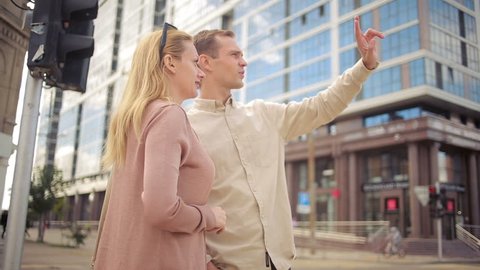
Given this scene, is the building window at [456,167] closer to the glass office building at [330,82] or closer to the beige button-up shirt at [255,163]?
the glass office building at [330,82]

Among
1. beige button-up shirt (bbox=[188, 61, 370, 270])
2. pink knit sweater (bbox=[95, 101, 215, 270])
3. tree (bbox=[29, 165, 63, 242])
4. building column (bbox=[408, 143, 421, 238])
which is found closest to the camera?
pink knit sweater (bbox=[95, 101, 215, 270])

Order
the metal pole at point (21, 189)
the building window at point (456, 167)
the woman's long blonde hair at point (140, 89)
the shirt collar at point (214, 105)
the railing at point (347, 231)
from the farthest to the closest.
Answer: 1. the railing at point (347, 231)
2. the building window at point (456, 167)
3. the metal pole at point (21, 189)
4. the shirt collar at point (214, 105)
5. the woman's long blonde hair at point (140, 89)

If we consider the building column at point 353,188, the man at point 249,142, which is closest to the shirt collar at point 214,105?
the man at point 249,142

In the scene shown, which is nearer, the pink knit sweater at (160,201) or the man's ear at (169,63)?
the pink knit sweater at (160,201)

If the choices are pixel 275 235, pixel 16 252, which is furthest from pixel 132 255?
pixel 16 252

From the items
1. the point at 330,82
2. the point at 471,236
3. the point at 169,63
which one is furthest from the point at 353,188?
the point at 169,63

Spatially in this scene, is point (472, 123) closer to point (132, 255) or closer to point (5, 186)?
point (132, 255)

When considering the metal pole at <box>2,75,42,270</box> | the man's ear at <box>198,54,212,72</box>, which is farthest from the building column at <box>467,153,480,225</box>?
the metal pole at <box>2,75,42,270</box>

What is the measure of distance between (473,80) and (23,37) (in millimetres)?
2854

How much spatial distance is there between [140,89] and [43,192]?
22.1 meters

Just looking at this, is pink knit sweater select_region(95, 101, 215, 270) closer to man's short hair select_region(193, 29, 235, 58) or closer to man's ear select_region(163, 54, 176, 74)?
man's ear select_region(163, 54, 176, 74)

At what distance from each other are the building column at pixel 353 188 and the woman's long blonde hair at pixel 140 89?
953 inches

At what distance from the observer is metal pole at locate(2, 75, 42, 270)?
2.20m

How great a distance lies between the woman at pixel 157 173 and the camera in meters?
1.21
